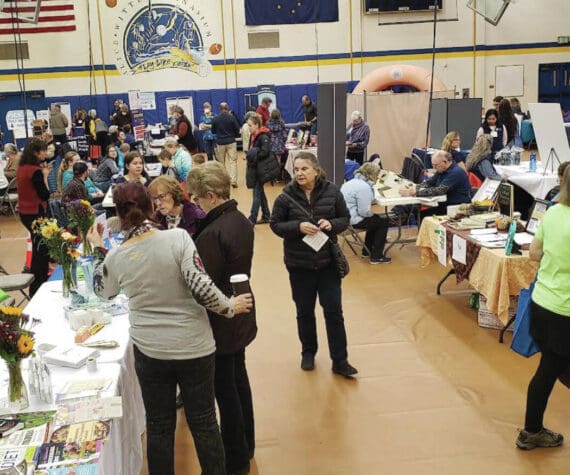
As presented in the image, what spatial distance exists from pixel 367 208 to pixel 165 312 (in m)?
4.62

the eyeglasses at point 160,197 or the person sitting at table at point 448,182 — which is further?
the person sitting at table at point 448,182

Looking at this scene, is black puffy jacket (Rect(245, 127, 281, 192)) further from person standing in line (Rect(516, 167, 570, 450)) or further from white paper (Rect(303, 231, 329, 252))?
person standing in line (Rect(516, 167, 570, 450))

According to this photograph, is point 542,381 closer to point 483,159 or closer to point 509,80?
point 483,159

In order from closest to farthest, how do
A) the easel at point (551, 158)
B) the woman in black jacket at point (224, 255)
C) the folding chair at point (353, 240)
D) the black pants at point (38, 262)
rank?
1. the woman in black jacket at point (224, 255)
2. the black pants at point (38, 262)
3. the folding chair at point (353, 240)
4. the easel at point (551, 158)

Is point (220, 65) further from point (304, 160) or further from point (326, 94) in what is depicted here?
point (304, 160)

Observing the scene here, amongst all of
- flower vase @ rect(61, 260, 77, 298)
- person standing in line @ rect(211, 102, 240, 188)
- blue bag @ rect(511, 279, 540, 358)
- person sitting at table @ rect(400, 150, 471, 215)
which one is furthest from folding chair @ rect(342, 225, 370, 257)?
person standing in line @ rect(211, 102, 240, 188)

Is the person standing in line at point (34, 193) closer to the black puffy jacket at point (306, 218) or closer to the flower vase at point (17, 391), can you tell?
the black puffy jacket at point (306, 218)

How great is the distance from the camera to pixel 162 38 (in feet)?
60.6

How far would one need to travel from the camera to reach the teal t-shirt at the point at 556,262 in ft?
10.1

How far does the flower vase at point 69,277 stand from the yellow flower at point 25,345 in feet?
4.44

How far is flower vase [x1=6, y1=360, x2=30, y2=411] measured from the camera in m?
2.54

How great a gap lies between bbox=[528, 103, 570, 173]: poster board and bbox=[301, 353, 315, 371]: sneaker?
4.81 metres

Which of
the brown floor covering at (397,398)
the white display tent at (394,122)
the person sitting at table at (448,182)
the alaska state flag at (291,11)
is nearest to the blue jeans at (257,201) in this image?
the person sitting at table at (448,182)

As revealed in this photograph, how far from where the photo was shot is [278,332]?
5270 millimetres
